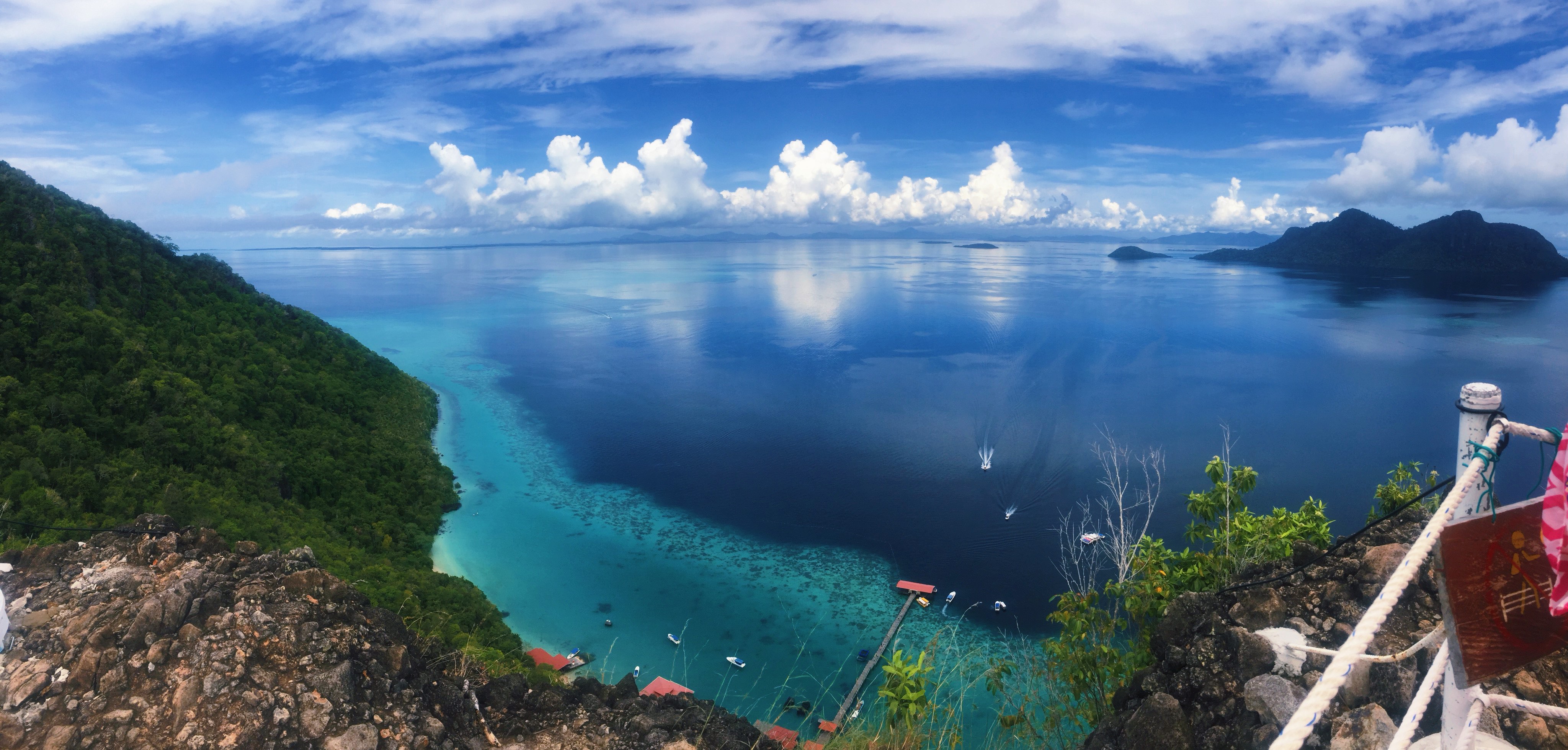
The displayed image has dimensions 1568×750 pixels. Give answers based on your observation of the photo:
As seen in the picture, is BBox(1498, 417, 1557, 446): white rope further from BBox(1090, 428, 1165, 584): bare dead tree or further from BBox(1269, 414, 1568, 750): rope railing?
BBox(1090, 428, 1165, 584): bare dead tree

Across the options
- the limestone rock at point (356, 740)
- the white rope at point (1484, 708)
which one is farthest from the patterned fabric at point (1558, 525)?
the limestone rock at point (356, 740)

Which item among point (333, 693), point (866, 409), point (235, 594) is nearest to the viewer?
point (333, 693)

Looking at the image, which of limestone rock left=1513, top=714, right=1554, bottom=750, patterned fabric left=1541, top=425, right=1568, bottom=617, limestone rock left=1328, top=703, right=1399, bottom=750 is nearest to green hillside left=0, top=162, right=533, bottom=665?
limestone rock left=1328, top=703, right=1399, bottom=750

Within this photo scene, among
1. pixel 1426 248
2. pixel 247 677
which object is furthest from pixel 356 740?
pixel 1426 248

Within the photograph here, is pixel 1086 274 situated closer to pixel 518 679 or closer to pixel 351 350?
pixel 351 350

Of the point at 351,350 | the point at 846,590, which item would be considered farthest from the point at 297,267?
the point at 846,590

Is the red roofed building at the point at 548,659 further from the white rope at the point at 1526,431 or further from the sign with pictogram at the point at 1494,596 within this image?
the white rope at the point at 1526,431

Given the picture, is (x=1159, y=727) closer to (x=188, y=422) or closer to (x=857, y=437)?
(x=188, y=422)
